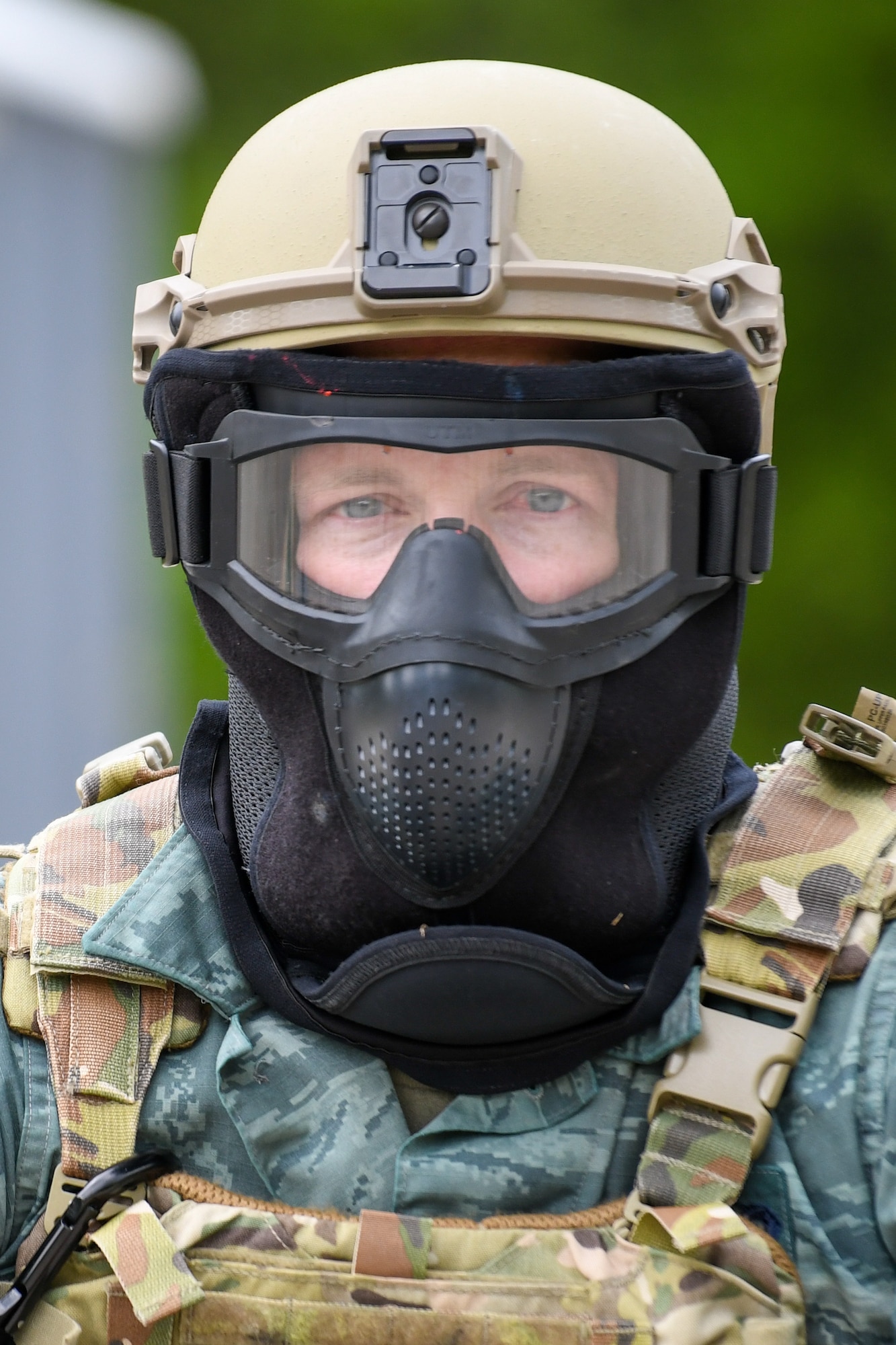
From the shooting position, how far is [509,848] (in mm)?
1858

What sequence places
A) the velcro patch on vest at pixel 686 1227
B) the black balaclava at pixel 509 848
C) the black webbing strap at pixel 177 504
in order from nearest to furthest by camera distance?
the velcro patch on vest at pixel 686 1227 < the black balaclava at pixel 509 848 < the black webbing strap at pixel 177 504

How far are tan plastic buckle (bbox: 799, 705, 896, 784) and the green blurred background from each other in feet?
10.6

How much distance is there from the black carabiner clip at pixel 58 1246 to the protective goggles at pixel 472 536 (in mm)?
644

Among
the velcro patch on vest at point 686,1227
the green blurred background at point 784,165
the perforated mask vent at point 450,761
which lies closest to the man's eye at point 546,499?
the perforated mask vent at point 450,761

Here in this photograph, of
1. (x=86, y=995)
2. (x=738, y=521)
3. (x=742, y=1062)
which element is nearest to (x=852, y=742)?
(x=738, y=521)

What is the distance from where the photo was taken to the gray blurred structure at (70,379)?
3.99 metres

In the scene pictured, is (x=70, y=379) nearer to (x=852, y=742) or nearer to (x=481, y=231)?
(x=481, y=231)

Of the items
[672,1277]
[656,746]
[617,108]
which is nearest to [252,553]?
[656,746]

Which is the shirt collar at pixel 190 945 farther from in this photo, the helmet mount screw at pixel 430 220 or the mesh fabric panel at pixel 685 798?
the helmet mount screw at pixel 430 220

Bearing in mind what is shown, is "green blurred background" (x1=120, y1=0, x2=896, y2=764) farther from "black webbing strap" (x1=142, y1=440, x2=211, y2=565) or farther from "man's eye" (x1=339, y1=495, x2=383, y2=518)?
"man's eye" (x1=339, y1=495, x2=383, y2=518)

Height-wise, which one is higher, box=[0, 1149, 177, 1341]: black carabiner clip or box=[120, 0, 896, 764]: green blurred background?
box=[120, 0, 896, 764]: green blurred background

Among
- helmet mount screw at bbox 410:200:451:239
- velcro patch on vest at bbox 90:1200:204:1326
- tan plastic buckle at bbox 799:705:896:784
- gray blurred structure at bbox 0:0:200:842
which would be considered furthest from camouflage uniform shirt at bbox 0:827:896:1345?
gray blurred structure at bbox 0:0:200:842

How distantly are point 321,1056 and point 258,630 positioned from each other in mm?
534

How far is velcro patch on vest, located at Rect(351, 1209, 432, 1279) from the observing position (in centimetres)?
183
